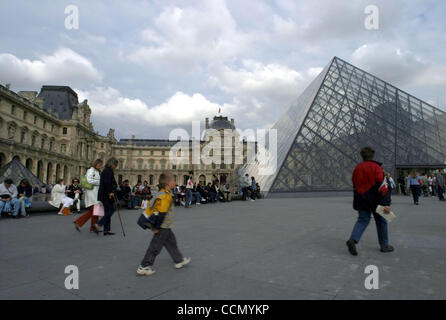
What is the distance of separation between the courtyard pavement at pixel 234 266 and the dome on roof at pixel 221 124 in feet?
234

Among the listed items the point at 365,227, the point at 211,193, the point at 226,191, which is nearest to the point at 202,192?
the point at 211,193

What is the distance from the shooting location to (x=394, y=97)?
21625 millimetres

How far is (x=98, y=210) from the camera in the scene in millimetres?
5340

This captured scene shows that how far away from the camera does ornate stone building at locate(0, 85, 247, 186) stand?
35000 mm

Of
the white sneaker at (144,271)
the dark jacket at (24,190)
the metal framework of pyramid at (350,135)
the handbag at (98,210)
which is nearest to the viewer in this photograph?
the white sneaker at (144,271)

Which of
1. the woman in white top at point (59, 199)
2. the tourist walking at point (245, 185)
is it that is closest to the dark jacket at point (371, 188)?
the woman in white top at point (59, 199)

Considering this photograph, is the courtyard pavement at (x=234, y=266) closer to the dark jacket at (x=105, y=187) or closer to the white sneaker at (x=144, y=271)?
the white sneaker at (x=144, y=271)

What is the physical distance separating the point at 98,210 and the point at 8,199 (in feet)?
13.8

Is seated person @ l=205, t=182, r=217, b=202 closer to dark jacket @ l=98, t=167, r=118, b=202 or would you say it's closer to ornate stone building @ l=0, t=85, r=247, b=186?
dark jacket @ l=98, t=167, r=118, b=202

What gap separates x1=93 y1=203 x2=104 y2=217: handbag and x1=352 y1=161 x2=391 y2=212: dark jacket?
4.64 meters

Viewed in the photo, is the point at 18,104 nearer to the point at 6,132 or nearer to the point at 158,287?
the point at 6,132

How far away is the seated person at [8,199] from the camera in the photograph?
7.50 meters

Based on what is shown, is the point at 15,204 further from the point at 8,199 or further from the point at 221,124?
the point at 221,124

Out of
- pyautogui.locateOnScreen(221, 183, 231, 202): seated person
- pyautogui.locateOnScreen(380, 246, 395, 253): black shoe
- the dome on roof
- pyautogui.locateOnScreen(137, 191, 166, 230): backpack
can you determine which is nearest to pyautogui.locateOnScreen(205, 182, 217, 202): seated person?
pyautogui.locateOnScreen(221, 183, 231, 202): seated person
